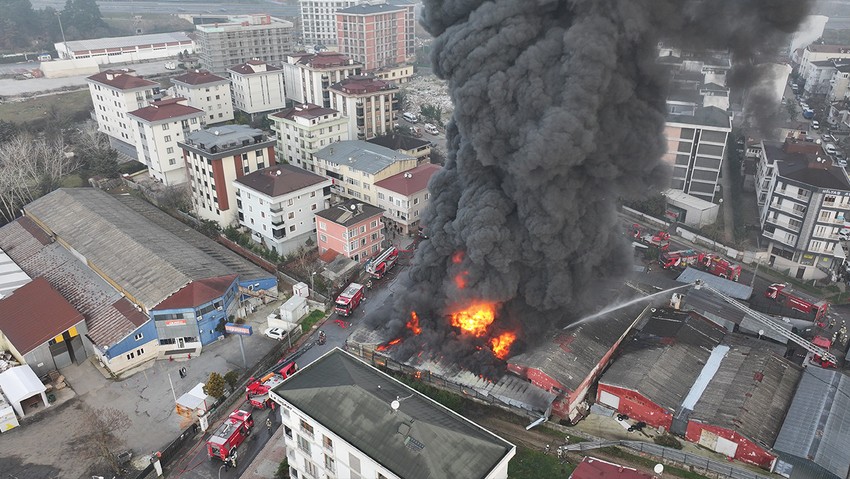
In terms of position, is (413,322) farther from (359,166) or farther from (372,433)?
(359,166)

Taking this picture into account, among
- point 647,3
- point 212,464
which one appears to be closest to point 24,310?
point 212,464

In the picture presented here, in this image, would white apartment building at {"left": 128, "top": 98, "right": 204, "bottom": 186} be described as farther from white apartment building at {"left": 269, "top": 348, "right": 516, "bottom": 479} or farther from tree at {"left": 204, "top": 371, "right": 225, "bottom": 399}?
white apartment building at {"left": 269, "top": 348, "right": 516, "bottom": 479}

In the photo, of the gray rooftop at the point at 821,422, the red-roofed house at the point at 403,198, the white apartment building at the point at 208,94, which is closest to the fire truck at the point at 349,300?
the red-roofed house at the point at 403,198

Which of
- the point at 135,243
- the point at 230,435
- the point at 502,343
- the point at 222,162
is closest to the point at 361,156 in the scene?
the point at 222,162

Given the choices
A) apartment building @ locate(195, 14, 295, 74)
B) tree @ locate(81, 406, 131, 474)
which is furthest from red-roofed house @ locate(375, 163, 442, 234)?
apartment building @ locate(195, 14, 295, 74)

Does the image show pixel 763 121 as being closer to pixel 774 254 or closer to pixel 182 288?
pixel 774 254
